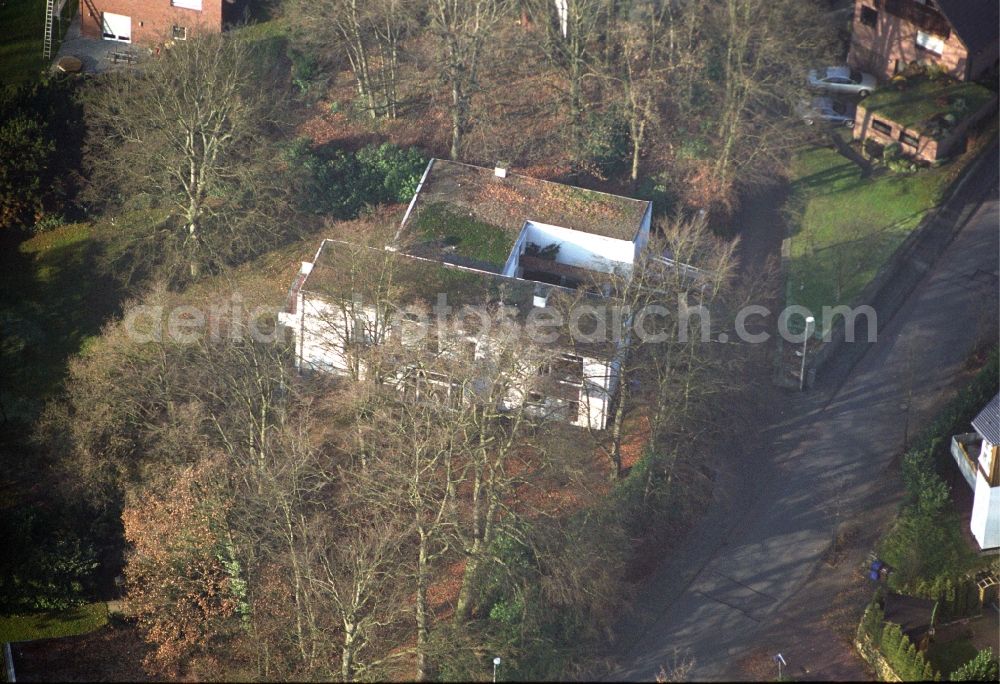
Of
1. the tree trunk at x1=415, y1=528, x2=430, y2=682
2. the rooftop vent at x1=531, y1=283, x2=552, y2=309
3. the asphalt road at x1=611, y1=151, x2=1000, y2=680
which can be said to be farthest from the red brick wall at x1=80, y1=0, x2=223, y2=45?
the asphalt road at x1=611, y1=151, x2=1000, y2=680

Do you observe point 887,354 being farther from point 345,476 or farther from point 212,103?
point 212,103

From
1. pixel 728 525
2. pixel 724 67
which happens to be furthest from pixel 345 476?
pixel 724 67

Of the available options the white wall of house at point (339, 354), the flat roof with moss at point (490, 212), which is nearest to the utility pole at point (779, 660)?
the white wall of house at point (339, 354)

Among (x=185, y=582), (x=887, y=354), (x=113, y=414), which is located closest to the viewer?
(x=185, y=582)

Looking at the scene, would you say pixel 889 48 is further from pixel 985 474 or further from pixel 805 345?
pixel 985 474

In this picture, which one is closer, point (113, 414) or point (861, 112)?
point (113, 414)

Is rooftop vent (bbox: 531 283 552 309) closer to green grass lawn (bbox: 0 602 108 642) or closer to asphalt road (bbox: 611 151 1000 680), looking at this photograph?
asphalt road (bbox: 611 151 1000 680)

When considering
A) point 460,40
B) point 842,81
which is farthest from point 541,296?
point 842,81
